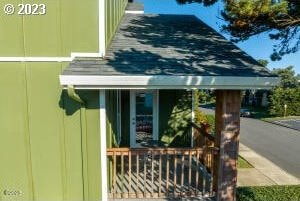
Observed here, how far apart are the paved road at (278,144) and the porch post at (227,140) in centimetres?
483

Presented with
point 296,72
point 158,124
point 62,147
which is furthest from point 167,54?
point 296,72

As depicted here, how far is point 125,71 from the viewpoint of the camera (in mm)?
5191

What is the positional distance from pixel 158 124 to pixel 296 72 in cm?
6494

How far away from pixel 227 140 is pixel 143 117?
479 cm

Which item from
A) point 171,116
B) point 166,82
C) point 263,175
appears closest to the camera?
point 166,82

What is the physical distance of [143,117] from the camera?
1025 cm

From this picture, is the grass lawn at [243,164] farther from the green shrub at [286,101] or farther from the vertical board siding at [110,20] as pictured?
the green shrub at [286,101]

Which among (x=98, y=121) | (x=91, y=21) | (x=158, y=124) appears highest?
(x=91, y=21)

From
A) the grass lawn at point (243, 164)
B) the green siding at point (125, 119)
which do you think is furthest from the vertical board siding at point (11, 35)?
the grass lawn at point (243, 164)

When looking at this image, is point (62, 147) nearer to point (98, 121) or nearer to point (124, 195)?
point (98, 121)

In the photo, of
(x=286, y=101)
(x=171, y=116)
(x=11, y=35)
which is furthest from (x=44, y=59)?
(x=286, y=101)

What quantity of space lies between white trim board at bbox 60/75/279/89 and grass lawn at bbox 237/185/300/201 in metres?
2.96

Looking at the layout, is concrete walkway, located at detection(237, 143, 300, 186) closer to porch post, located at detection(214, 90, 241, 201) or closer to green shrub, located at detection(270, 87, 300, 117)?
porch post, located at detection(214, 90, 241, 201)

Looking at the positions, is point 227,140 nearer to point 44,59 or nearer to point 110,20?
point 110,20
